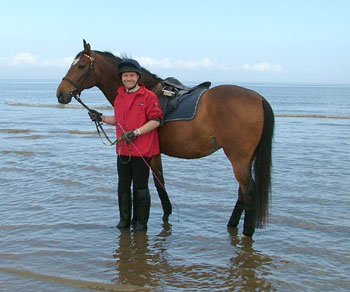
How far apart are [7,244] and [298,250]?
321cm

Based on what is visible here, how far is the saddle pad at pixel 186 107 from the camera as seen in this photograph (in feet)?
15.4

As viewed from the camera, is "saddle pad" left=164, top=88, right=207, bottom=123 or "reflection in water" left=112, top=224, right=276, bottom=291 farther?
"saddle pad" left=164, top=88, right=207, bottom=123

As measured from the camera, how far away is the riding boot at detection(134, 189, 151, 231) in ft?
16.2

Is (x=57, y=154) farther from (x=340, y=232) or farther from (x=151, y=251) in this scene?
(x=340, y=232)

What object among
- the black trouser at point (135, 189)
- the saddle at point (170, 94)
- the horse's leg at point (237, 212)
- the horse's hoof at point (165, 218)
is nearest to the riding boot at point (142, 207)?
the black trouser at point (135, 189)

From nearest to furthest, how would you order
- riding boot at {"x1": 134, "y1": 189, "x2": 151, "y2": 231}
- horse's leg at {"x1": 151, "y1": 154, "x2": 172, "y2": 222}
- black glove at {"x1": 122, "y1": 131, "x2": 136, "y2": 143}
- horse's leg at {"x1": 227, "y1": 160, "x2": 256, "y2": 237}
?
black glove at {"x1": 122, "y1": 131, "x2": 136, "y2": 143}
horse's leg at {"x1": 227, "y1": 160, "x2": 256, "y2": 237}
riding boot at {"x1": 134, "y1": 189, "x2": 151, "y2": 231}
horse's leg at {"x1": 151, "y1": 154, "x2": 172, "y2": 222}

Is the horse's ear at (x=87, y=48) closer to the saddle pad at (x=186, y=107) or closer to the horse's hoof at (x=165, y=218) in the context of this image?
the saddle pad at (x=186, y=107)

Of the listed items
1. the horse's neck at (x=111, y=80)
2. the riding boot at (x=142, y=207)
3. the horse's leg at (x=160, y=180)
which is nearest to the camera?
the riding boot at (x=142, y=207)

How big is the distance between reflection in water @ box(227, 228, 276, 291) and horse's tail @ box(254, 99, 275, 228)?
373 mm

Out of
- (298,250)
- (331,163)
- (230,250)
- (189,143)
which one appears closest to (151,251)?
(230,250)

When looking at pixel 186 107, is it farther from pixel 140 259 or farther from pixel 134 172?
pixel 140 259

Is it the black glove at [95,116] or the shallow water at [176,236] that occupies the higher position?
the black glove at [95,116]

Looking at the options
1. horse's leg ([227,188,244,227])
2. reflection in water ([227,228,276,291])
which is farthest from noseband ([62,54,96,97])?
reflection in water ([227,228,276,291])

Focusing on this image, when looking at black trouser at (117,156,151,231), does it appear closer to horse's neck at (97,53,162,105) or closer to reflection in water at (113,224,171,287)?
reflection in water at (113,224,171,287)
